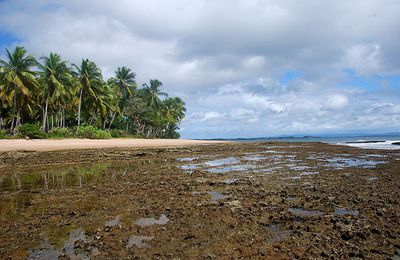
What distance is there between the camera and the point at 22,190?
11.1 m

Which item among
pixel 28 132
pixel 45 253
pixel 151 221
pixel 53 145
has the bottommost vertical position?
pixel 45 253

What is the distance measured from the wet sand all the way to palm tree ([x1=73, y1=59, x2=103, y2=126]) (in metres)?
38.4

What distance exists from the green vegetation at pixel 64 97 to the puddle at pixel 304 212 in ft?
127

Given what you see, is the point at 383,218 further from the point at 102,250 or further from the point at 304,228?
the point at 102,250

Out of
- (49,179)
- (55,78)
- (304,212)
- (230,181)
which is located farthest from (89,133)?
(304,212)

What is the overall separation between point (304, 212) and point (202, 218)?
266 cm

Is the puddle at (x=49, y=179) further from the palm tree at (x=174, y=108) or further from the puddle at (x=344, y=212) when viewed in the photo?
the palm tree at (x=174, y=108)

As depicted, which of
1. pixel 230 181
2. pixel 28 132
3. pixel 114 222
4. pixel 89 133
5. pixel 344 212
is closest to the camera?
pixel 114 222

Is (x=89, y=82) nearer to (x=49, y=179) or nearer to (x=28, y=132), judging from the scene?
(x=28, y=132)

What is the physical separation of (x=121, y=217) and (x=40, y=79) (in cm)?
4539

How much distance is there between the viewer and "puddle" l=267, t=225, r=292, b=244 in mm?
5882

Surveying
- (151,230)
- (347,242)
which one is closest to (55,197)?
(151,230)

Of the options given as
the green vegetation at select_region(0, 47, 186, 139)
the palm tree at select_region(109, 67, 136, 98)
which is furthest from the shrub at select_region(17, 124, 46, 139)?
the palm tree at select_region(109, 67, 136, 98)

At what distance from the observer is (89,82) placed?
49.5 meters
